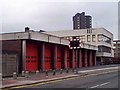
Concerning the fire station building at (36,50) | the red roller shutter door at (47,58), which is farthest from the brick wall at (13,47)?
the red roller shutter door at (47,58)

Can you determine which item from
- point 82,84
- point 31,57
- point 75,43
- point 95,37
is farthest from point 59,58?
point 95,37

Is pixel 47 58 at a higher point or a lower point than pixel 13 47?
lower

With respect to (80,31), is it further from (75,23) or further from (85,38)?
(75,23)

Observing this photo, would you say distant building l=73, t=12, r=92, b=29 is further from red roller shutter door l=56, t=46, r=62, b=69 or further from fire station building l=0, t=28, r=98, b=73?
red roller shutter door l=56, t=46, r=62, b=69

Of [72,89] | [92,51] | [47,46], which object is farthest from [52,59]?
[72,89]

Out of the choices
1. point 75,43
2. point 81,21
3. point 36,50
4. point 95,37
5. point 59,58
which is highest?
point 81,21

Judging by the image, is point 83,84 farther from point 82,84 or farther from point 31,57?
point 31,57

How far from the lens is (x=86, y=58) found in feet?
234

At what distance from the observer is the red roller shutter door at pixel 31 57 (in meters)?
43.6

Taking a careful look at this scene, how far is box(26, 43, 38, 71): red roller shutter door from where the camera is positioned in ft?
143

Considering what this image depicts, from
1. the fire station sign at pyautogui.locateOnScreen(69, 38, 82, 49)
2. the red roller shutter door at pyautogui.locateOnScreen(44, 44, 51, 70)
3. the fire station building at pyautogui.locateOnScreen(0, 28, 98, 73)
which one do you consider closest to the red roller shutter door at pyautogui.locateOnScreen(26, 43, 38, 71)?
the fire station building at pyautogui.locateOnScreen(0, 28, 98, 73)

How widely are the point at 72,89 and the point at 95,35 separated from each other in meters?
77.3

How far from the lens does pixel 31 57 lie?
1763 inches

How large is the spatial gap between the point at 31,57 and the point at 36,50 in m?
2.09
